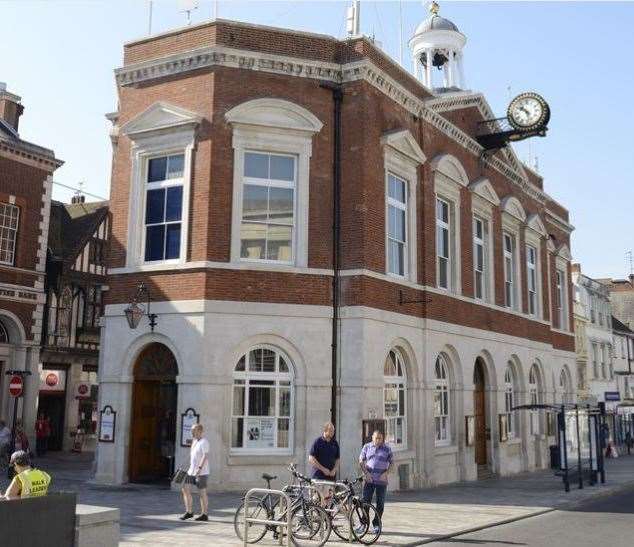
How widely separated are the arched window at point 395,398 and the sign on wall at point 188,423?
4.94 metres

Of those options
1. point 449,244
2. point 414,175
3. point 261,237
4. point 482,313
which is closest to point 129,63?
point 261,237

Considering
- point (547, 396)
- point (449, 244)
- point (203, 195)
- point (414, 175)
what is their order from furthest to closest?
point (547, 396), point (449, 244), point (414, 175), point (203, 195)

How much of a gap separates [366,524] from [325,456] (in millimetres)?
1736

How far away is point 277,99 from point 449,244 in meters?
7.88

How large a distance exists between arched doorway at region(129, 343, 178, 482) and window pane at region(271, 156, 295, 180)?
16.5ft

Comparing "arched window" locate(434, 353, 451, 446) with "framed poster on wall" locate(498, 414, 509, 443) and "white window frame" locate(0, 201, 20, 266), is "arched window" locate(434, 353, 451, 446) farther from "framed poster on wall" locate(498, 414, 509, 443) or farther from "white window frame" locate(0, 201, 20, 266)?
"white window frame" locate(0, 201, 20, 266)

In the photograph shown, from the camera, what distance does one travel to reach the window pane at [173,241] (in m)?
18.4

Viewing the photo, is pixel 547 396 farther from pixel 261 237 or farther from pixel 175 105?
pixel 175 105

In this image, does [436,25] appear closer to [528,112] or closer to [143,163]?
[528,112]

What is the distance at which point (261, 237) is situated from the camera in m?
18.3

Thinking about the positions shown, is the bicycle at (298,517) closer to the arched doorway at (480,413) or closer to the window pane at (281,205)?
the window pane at (281,205)

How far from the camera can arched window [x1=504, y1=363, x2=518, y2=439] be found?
26.8 metres

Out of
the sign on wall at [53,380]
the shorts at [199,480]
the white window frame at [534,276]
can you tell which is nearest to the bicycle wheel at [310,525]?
the shorts at [199,480]

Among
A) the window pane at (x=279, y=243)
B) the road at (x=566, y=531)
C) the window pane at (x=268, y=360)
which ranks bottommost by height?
the road at (x=566, y=531)
